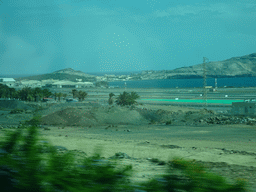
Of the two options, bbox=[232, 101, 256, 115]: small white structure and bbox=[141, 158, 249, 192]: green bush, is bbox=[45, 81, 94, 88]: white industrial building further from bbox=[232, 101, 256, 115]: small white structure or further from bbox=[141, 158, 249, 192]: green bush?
bbox=[141, 158, 249, 192]: green bush

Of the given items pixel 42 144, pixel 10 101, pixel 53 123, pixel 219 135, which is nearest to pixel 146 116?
pixel 53 123

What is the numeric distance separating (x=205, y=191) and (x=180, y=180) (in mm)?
277

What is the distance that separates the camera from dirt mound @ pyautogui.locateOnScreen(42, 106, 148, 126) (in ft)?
99.2

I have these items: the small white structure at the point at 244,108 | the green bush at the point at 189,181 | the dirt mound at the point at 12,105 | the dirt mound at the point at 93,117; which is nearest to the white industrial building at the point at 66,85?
the dirt mound at the point at 12,105

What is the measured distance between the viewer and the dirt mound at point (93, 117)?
99.2 feet

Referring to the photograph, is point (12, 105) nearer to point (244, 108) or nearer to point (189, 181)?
point (244, 108)

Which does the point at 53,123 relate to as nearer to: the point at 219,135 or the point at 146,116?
the point at 146,116

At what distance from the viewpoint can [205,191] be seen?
2.69 metres

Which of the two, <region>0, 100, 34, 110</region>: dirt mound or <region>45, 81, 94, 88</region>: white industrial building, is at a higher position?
<region>45, 81, 94, 88</region>: white industrial building

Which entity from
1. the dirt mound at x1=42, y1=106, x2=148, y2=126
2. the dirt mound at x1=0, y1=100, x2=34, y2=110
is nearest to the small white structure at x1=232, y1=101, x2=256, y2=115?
the dirt mound at x1=42, y1=106, x2=148, y2=126

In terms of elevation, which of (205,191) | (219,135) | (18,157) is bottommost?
(219,135)

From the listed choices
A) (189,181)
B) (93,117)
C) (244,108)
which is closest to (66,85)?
(93,117)

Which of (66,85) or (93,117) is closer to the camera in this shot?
(93,117)

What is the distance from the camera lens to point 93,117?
31.6 m
